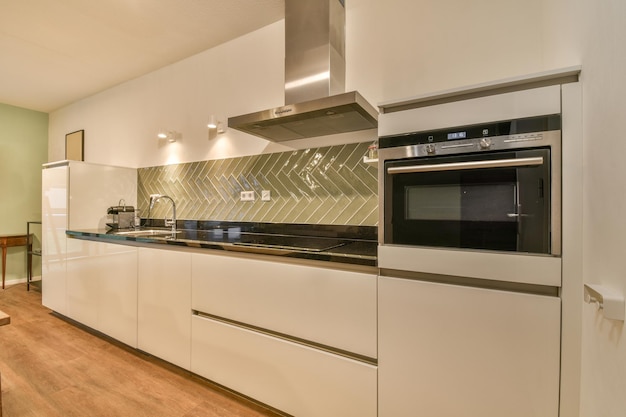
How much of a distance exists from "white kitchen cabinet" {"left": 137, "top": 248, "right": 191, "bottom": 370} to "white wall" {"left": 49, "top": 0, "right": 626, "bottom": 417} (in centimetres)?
110

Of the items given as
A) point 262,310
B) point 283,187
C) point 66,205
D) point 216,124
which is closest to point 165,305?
point 262,310

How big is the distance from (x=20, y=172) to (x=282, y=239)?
4925 mm

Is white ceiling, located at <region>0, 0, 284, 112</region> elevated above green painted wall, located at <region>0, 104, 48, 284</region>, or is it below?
above

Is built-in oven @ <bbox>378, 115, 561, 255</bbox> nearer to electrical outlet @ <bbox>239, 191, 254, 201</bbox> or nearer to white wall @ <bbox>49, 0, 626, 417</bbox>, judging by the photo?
white wall @ <bbox>49, 0, 626, 417</bbox>

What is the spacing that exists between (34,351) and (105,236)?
1.06 m

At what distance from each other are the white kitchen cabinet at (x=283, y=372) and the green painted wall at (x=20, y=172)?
176 inches

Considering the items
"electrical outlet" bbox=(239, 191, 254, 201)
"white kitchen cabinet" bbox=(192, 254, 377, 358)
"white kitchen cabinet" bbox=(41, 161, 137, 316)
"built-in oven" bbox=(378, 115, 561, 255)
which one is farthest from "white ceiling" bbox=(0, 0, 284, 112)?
"white kitchen cabinet" bbox=(192, 254, 377, 358)

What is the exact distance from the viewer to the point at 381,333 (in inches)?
49.5

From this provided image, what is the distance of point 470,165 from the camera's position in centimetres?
111

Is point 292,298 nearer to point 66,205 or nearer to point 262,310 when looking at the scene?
point 262,310

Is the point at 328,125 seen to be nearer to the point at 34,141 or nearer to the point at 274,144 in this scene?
the point at 274,144

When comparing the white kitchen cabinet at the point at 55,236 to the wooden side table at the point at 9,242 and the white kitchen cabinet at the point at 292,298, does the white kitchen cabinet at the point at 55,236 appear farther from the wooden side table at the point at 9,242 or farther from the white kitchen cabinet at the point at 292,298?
the white kitchen cabinet at the point at 292,298

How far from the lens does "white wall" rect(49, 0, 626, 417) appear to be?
77 cm

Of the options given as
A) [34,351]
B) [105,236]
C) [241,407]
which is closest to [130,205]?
[105,236]
